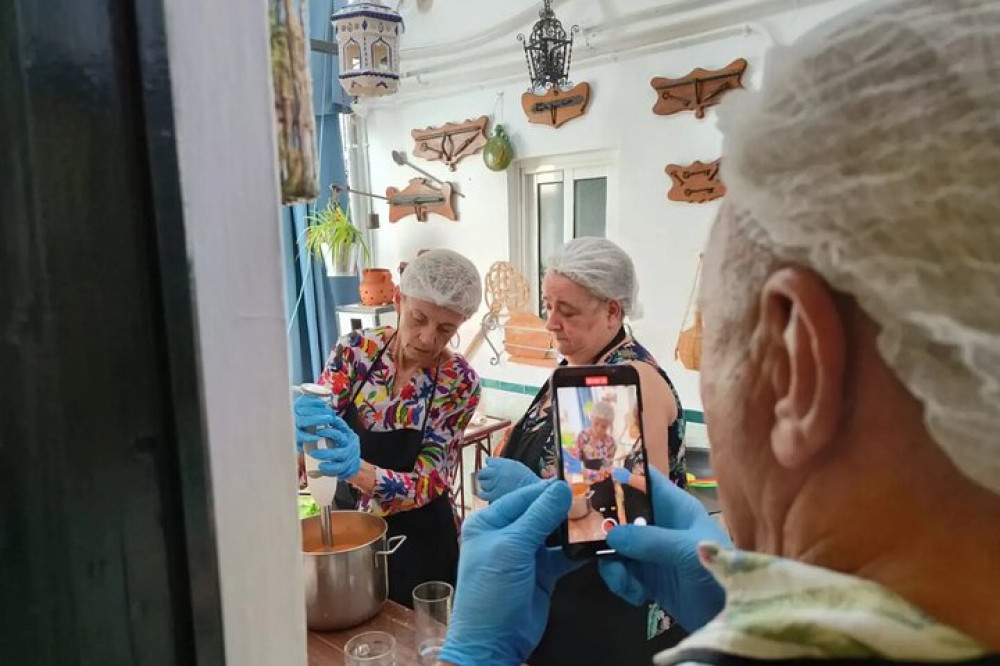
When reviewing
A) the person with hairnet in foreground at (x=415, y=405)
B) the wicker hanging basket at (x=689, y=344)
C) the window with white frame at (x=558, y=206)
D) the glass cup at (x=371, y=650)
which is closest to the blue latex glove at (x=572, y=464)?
the glass cup at (x=371, y=650)

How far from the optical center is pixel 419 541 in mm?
1509

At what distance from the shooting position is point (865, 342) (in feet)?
1.16

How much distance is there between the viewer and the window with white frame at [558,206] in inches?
107

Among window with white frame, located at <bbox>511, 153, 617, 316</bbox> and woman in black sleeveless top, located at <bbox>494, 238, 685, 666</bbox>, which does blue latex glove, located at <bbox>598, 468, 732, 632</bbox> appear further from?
window with white frame, located at <bbox>511, 153, 617, 316</bbox>

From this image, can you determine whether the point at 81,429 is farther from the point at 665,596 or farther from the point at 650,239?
the point at 650,239

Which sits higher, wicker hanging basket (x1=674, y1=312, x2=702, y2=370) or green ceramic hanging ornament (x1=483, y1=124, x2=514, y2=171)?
green ceramic hanging ornament (x1=483, y1=124, x2=514, y2=171)

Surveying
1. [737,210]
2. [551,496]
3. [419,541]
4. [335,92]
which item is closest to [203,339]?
[737,210]

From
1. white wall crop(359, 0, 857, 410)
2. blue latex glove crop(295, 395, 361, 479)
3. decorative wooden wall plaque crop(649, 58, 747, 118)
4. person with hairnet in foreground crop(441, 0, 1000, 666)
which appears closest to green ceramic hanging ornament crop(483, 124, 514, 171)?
white wall crop(359, 0, 857, 410)

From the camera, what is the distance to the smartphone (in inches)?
34.5

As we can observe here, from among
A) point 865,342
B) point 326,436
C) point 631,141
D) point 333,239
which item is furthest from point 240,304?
point 333,239

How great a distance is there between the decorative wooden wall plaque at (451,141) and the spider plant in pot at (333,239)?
50cm

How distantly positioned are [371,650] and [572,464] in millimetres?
407

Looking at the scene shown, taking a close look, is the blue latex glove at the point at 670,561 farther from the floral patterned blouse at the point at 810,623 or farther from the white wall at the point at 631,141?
the white wall at the point at 631,141

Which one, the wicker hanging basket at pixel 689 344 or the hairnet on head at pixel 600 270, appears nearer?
the hairnet on head at pixel 600 270
